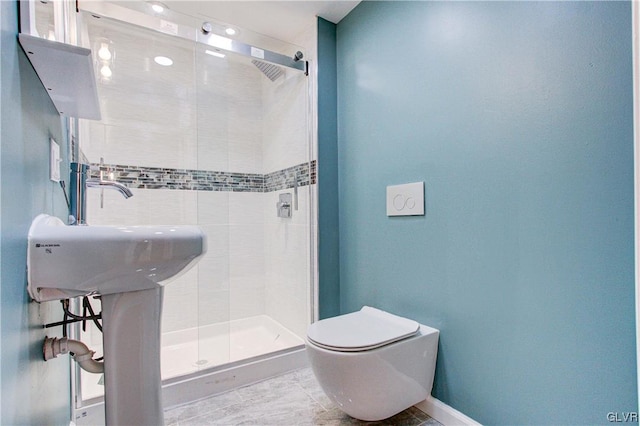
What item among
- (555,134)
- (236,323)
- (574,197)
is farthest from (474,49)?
(236,323)

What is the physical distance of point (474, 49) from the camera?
129 cm

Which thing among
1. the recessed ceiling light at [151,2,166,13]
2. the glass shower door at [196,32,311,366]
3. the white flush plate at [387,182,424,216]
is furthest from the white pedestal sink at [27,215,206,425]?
the recessed ceiling light at [151,2,166,13]

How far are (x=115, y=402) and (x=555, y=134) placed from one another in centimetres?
157

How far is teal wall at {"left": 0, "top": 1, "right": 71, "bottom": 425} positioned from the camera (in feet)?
1.87

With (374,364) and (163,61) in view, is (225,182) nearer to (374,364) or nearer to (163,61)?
(163,61)

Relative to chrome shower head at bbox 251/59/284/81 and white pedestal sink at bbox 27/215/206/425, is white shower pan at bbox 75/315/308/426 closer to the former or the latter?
white pedestal sink at bbox 27/215/206/425

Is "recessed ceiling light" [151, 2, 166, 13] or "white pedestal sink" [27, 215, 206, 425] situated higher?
"recessed ceiling light" [151, 2, 166, 13]

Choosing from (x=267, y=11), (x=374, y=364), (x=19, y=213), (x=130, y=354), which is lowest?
(x=374, y=364)

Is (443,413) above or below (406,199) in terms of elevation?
below

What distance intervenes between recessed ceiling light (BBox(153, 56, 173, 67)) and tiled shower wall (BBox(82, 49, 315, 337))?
21cm

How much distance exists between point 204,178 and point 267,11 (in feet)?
4.02

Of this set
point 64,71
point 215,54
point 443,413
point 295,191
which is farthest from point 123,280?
point 215,54

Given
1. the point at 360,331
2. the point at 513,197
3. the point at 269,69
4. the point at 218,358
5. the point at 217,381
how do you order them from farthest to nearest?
the point at 269,69 → the point at 218,358 → the point at 217,381 → the point at 360,331 → the point at 513,197

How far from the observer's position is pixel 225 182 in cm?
251
